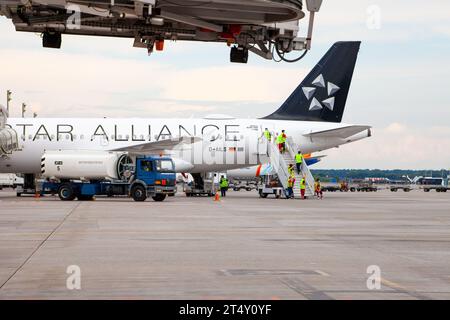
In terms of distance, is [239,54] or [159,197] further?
[159,197]

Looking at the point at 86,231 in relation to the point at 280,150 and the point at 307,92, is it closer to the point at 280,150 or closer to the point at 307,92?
the point at 280,150

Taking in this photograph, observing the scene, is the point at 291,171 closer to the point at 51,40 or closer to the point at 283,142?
the point at 283,142

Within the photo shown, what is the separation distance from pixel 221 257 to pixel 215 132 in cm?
3788

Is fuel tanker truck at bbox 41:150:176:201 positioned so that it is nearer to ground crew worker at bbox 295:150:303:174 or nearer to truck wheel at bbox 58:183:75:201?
truck wheel at bbox 58:183:75:201

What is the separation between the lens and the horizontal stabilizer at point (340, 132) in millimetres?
54656

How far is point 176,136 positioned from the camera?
54.9m

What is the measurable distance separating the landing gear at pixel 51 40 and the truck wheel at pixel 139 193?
29440mm

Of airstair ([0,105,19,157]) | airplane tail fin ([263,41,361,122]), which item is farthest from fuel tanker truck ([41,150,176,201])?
airplane tail fin ([263,41,361,122])

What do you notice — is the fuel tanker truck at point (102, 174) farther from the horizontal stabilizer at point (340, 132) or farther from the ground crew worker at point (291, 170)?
the horizontal stabilizer at point (340, 132)

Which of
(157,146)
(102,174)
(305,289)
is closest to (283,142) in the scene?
(157,146)

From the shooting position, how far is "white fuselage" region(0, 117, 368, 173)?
5303 centimetres

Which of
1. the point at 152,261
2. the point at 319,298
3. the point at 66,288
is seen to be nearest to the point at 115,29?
the point at 152,261

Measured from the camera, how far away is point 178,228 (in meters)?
25.5

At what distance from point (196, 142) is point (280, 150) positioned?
5475 mm
